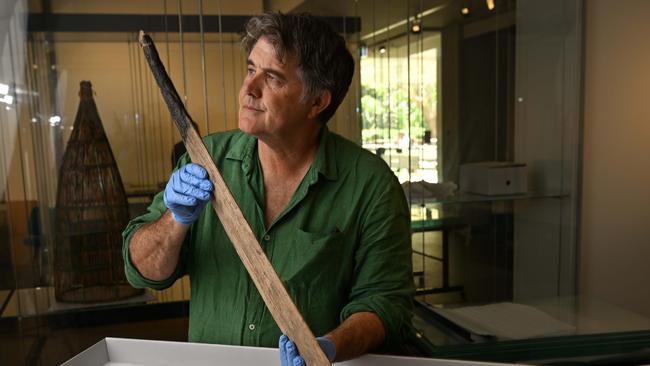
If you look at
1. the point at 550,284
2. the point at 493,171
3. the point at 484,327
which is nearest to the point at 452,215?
the point at 493,171

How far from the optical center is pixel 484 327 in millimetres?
2402

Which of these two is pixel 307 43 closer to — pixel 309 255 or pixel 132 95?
pixel 309 255

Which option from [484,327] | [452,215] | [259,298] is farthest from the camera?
[452,215]

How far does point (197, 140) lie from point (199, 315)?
15.5 inches

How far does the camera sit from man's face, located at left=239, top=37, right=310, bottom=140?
1098mm

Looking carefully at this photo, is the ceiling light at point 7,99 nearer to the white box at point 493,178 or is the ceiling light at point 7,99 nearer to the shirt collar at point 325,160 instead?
the shirt collar at point 325,160

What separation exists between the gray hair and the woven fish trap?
5.32ft

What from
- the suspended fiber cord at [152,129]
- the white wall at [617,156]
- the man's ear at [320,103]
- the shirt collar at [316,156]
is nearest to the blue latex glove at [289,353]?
the shirt collar at [316,156]

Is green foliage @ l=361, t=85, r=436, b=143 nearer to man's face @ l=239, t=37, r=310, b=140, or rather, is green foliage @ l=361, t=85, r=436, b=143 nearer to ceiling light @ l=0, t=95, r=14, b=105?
ceiling light @ l=0, t=95, r=14, b=105

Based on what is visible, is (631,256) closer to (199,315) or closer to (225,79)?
(225,79)

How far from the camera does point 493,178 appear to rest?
120 inches

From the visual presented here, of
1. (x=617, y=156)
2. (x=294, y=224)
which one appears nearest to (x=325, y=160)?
(x=294, y=224)

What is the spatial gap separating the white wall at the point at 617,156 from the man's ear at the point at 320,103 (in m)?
2.19

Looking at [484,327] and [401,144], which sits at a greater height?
[401,144]
